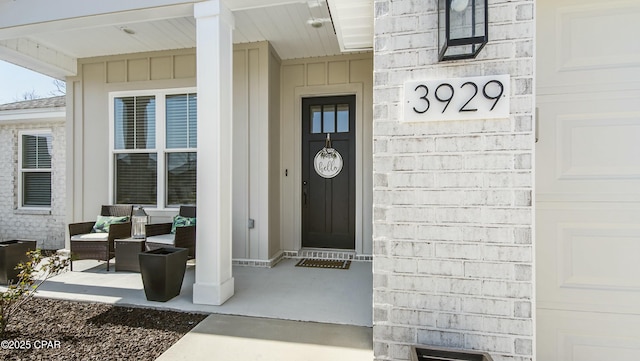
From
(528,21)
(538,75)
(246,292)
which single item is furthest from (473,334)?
(246,292)

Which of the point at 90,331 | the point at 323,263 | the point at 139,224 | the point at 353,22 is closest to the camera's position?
the point at 90,331

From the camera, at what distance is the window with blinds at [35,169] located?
5.60 m

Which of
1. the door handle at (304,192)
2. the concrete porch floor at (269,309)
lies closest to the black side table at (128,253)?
the concrete porch floor at (269,309)

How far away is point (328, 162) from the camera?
461 centimetres

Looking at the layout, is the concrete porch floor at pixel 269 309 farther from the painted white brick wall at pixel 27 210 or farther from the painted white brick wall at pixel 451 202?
the painted white brick wall at pixel 27 210

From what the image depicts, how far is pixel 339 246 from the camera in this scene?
4.62 m

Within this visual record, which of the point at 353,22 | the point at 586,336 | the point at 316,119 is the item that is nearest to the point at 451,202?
the point at 586,336

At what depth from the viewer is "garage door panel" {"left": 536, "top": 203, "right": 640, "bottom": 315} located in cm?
169

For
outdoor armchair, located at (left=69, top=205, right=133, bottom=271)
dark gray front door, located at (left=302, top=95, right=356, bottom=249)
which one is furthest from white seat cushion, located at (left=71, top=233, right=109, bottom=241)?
dark gray front door, located at (left=302, top=95, right=356, bottom=249)

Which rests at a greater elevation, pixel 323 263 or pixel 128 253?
pixel 128 253

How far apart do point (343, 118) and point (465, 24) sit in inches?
124

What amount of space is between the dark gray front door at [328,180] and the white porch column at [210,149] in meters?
1.97

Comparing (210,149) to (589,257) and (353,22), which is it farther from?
(589,257)

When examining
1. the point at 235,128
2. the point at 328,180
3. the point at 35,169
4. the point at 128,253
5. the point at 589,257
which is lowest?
the point at 128,253
